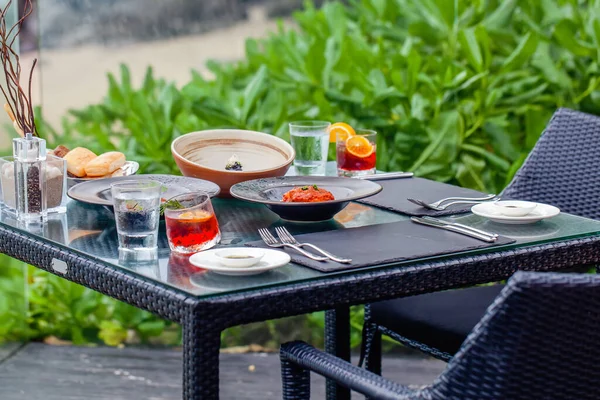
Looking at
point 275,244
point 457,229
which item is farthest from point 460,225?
point 275,244

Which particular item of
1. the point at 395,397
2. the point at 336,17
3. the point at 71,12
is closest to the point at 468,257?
the point at 395,397

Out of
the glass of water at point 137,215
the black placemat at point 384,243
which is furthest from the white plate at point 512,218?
the glass of water at point 137,215

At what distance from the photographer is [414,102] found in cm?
342

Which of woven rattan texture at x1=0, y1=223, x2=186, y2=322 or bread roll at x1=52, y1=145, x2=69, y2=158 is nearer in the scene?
woven rattan texture at x1=0, y1=223, x2=186, y2=322

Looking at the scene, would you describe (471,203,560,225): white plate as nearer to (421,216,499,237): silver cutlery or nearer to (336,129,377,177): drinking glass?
(421,216,499,237): silver cutlery

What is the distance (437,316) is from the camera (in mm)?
2414

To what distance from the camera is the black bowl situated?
205 cm

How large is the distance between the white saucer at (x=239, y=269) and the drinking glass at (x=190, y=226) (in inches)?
2.5

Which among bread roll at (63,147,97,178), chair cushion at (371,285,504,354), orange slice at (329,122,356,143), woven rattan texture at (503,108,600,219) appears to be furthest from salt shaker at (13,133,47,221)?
woven rattan texture at (503,108,600,219)

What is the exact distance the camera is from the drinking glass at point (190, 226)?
1827mm

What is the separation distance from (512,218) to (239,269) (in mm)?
650

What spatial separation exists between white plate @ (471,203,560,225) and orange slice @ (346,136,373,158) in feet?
1.42

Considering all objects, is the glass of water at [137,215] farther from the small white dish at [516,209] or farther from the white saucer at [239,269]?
the small white dish at [516,209]

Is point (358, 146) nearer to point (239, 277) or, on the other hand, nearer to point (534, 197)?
point (534, 197)
